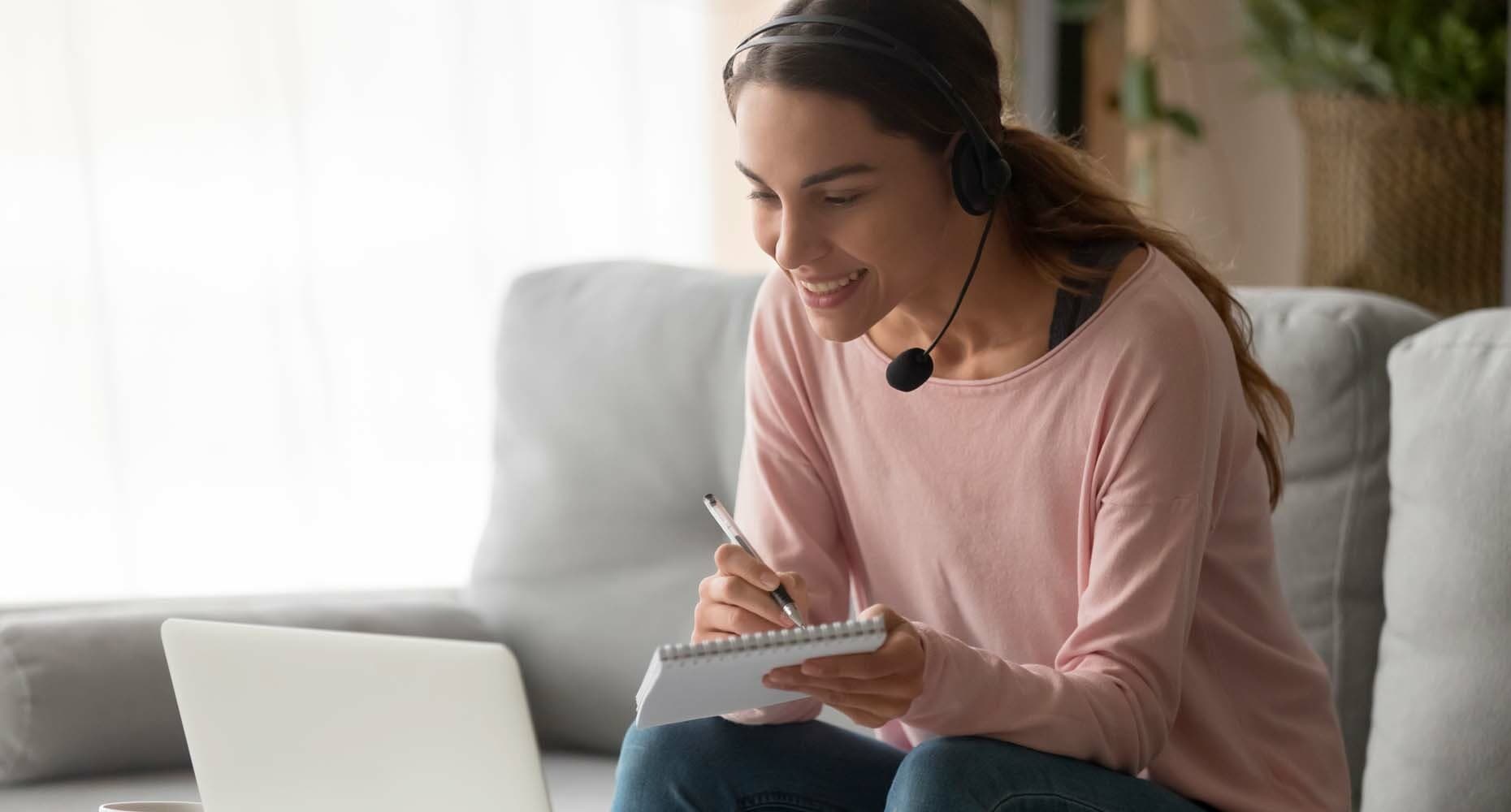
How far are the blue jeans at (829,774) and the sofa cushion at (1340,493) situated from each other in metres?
0.35

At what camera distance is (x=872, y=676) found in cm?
101

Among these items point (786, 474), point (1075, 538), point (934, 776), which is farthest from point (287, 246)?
point (934, 776)

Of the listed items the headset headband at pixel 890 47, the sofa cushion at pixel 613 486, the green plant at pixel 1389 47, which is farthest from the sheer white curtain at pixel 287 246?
the headset headband at pixel 890 47

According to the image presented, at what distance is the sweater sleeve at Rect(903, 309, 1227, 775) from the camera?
106cm

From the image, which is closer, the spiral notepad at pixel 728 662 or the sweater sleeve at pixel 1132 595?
the spiral notepad at pixel 728 662

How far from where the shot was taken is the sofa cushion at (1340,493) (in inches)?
55.2

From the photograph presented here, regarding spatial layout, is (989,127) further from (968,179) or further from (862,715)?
(862,715)

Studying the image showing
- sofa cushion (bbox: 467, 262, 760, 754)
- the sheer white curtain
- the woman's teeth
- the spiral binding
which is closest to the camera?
the spiral binding

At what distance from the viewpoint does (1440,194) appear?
2.37 metres

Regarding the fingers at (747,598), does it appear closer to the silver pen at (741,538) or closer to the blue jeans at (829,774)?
the silver pen at (741,538)

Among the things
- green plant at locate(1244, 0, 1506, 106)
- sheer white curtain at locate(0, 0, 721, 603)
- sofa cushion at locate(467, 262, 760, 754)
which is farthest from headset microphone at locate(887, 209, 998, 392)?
green plant at locate(1244, 0, 1506, 106)

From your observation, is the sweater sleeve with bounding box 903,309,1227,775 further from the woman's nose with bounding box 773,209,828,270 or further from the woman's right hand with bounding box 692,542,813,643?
the woman's nose with bounding box 773,209,828,270

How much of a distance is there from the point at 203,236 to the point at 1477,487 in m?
1.61

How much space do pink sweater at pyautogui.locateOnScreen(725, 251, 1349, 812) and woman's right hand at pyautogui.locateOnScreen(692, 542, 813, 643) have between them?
107mm
